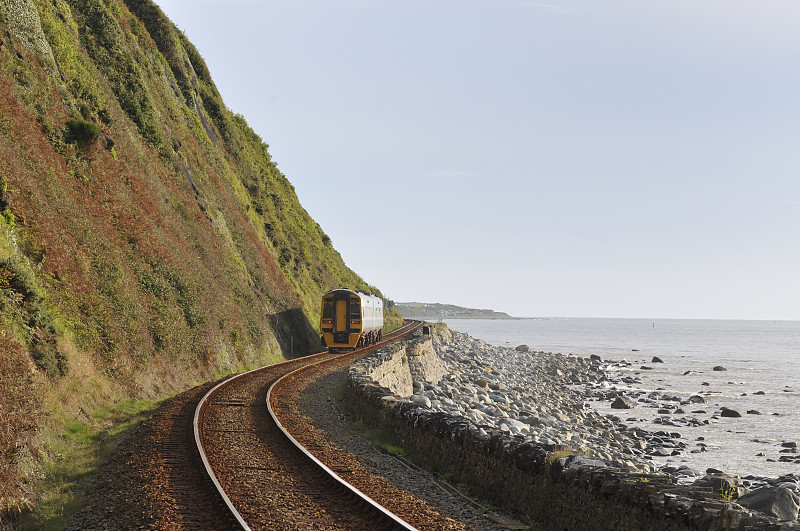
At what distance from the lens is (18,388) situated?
11578 mm

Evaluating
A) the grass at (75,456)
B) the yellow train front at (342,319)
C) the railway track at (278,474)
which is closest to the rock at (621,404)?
the yellow train front at (342,319)

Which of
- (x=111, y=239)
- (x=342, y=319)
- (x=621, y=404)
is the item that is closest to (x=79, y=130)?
(x=111, y=239)

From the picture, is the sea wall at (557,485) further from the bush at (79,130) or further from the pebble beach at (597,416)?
the bush at (79,130)

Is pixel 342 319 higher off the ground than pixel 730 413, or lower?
higher

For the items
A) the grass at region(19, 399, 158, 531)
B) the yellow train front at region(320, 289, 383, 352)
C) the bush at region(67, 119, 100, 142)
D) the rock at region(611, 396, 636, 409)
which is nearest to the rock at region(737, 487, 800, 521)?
the grass at region(19, 399, 158, 531)

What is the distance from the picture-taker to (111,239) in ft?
73.2

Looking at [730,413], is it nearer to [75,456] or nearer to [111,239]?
[111,239]

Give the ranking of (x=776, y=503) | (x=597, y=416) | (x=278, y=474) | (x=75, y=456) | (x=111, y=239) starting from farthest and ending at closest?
(x=597, y=416), (x=111, y=239), (x=75, y=456), (x=278, y=474), (x=776, y=503)

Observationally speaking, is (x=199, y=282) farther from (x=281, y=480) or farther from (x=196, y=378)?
(x=281, y=480)

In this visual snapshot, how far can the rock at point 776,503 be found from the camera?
25.4ft

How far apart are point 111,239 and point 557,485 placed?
19.3 metres

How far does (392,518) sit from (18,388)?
26.3 feet

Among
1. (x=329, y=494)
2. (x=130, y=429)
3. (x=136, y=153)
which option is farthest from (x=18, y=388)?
(x=136, y=153)

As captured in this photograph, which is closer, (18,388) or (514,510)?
(514,510)
